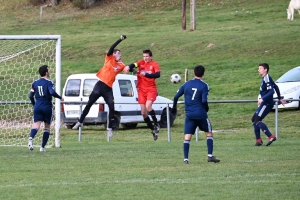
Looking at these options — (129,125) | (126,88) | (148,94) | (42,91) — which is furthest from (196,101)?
(129,125)

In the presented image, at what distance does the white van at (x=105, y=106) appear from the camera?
26141 millimetres

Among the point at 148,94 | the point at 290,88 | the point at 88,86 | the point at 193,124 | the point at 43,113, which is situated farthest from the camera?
the point at 290,88

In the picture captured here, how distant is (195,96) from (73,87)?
1380 cm

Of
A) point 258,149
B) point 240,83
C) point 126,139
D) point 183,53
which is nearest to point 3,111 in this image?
point 126,139

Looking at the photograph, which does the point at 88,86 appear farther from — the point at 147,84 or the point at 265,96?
the point at 265,96

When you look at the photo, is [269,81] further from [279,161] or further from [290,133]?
[290,133]

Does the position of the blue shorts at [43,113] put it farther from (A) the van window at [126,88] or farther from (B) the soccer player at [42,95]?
(A) the van window at [126,88]

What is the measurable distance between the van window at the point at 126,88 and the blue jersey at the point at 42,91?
10418 mm

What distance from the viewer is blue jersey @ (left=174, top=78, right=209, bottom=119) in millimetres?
14078

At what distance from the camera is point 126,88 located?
91.1 ft

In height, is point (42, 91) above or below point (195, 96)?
above

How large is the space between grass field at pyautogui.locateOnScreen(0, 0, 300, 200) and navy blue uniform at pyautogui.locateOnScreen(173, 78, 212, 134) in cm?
70

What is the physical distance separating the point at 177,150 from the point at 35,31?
38018mm

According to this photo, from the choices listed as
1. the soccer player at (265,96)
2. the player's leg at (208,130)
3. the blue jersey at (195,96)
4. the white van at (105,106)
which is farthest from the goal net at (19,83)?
the blue jersey at (195,96)
